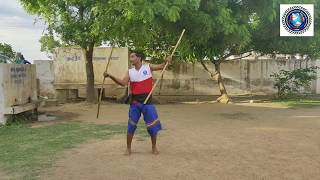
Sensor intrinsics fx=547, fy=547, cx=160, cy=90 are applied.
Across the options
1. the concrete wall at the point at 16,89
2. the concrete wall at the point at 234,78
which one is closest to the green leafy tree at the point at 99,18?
the concrete wall at the point at 16,89

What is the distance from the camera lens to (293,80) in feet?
69.1

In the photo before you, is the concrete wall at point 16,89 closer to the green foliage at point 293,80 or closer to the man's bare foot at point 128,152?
the man's bare foot at point 128,152

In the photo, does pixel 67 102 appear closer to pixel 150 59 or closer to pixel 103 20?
pixel 150 59

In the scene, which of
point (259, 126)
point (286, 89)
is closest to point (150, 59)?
point (286, 89)

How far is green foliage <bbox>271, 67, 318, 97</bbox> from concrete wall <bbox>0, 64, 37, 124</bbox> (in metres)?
9.95

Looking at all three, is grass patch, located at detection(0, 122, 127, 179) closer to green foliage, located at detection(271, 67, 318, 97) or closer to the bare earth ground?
the bare earth ground

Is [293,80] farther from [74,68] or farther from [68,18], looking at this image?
[68,18]

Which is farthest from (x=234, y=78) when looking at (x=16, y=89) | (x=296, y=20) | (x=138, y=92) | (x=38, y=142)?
(x=138, y=92)

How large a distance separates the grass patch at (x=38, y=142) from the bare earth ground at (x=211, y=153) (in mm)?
271

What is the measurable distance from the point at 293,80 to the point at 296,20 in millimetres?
4572

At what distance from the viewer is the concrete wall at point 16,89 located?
40.2ft

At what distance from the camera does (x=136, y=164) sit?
24.0 feet

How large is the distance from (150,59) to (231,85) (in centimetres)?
405

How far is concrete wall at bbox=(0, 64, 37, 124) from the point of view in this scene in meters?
12.3
